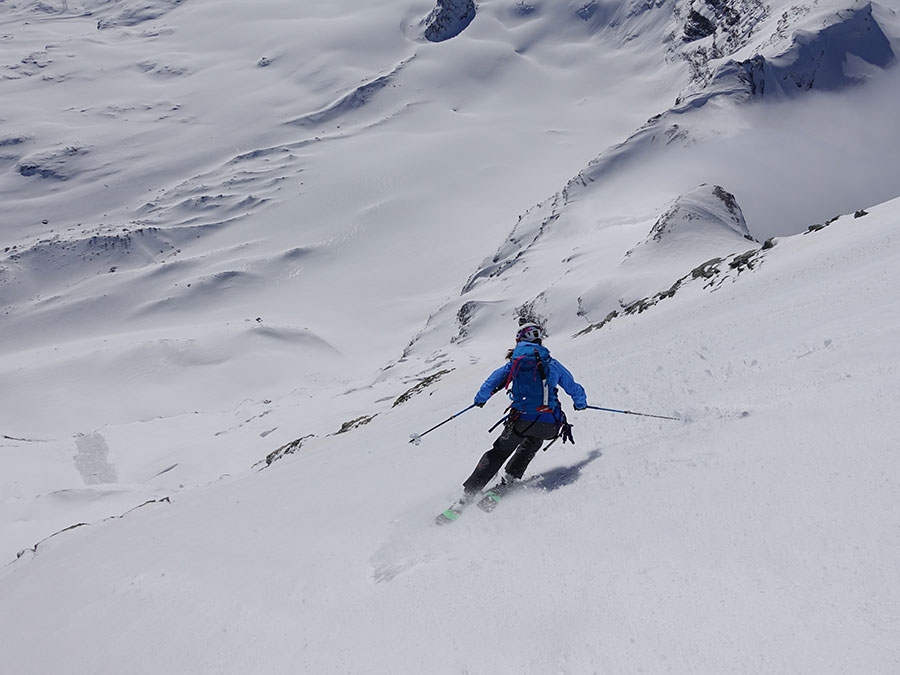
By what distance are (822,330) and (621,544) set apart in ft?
19.1

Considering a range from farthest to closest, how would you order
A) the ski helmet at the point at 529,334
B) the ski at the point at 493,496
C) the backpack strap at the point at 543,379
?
the ski helmet at the point at 529,334
the backpack strap at the point at 543,379
the ski at the point at 493,496

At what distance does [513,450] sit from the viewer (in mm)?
7703

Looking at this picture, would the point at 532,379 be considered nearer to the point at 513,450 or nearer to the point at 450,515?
the point at 513,450

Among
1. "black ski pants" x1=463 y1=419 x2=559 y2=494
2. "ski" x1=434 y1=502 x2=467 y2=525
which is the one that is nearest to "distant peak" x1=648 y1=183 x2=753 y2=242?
"black ski pants" x1=463 y1=419 x2=559 y2=494

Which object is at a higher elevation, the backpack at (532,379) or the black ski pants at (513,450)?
the backpack at (532,379)

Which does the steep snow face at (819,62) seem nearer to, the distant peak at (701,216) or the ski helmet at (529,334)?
the distant peak at (701,216)

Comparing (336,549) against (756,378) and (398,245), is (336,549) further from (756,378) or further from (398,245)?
(398,245)

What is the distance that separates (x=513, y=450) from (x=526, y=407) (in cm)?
57

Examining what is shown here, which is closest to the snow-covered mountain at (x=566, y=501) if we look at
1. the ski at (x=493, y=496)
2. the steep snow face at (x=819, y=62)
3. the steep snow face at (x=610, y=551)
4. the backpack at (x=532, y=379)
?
the steep snow face at (x=610, y=551)

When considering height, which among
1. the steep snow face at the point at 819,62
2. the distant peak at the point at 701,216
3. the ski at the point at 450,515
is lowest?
the distant peak at the point at 701,216

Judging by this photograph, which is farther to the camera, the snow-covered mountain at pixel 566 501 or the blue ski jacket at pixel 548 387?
the blue ski jacket at pixel 548 387

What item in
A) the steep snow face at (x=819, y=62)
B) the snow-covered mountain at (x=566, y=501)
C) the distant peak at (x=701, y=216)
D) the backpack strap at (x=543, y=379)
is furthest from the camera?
the steep snow face at (x=819, y=62)

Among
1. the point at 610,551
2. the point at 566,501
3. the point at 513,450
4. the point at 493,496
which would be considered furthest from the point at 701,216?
the point at 610,551

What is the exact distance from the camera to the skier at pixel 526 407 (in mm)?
7570
